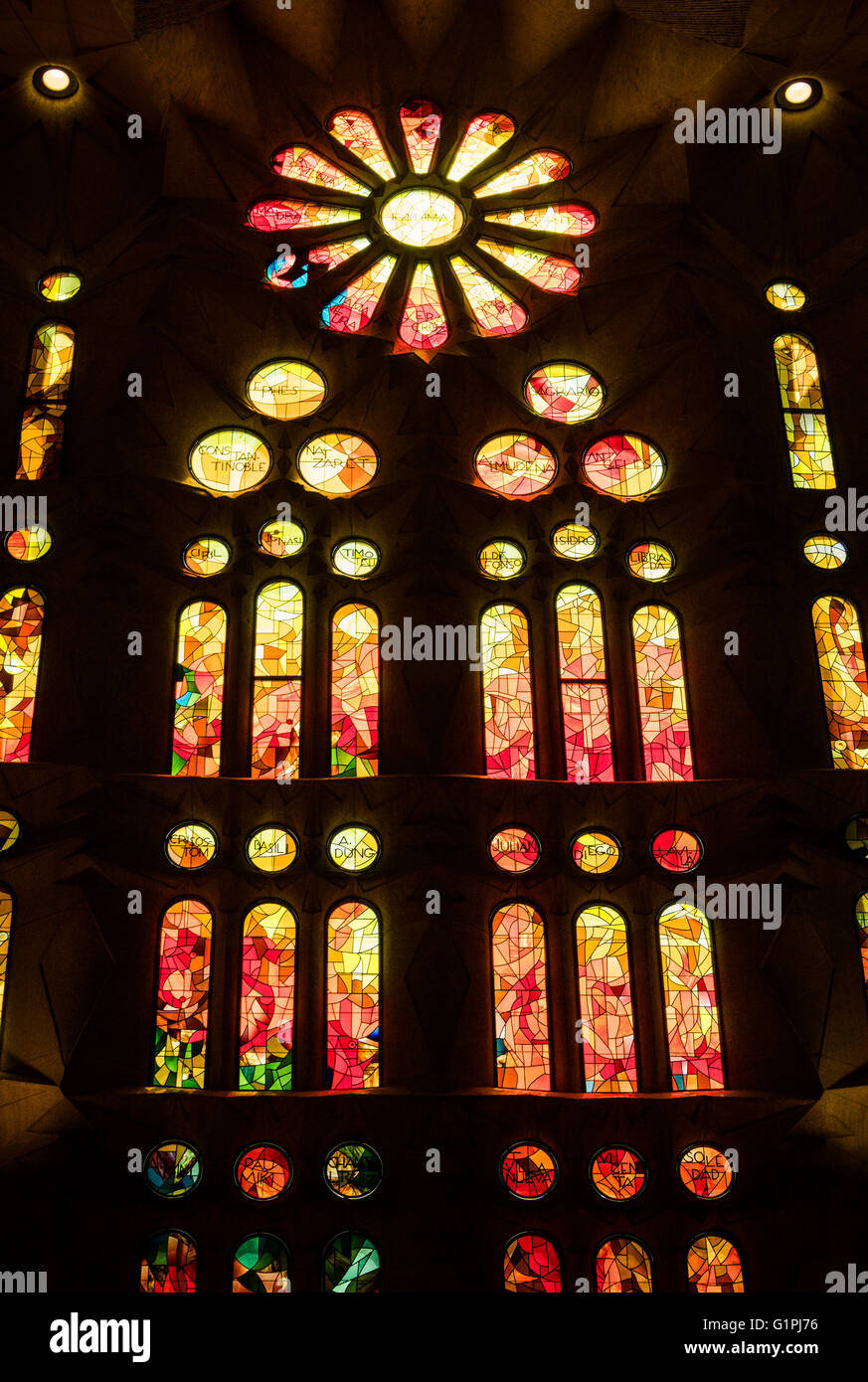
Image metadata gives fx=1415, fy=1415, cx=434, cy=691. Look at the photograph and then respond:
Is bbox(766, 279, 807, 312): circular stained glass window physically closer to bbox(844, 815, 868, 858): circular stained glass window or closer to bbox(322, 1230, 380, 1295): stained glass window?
bbox(844, 815, 868, 858): circular stained glass window

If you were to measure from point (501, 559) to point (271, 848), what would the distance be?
4.44 m

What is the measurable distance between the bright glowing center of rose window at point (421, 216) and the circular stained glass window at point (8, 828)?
9.45 m

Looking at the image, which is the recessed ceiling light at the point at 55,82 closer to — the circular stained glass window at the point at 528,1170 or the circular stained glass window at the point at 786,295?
the circular stained glass window at the point at 786,295

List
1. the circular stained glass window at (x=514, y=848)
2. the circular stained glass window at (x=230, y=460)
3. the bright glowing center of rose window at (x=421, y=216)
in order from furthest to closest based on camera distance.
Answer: the bright glowing center of rose window at (x=421, y=216)
the circular stained glass window at (x=230, y=460)
the circular stained glass window at (x=514, y=848)

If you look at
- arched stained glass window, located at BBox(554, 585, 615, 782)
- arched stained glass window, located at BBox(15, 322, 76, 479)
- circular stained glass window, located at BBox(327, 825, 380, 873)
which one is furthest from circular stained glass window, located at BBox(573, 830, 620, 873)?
arched stained glass window, located at BBox(15, 322, 76, 479)

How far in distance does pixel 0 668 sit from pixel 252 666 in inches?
109

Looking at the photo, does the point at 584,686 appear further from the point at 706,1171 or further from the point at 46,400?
the point at 46,400

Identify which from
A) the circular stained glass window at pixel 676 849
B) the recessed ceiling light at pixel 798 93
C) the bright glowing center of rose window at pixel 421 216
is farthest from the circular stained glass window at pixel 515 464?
the recessed ceiling light at pixel 798 93

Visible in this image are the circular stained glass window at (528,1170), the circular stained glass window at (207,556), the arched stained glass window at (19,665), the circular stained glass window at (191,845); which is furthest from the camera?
the circular stained glass window at (207,556)

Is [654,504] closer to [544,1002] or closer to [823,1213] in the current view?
[544,1002]

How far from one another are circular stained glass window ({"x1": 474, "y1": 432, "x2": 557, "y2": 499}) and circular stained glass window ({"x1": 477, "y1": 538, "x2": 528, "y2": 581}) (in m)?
0.82

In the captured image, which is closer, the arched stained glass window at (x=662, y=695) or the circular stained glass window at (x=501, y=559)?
the arched stained glass window at (x=662, y=695)

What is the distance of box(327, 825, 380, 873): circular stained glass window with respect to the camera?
583 inches

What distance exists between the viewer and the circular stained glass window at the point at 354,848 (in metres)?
14.8
